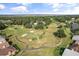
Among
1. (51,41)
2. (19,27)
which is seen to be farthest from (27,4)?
(51,41)

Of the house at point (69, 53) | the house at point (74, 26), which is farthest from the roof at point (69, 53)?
the house at point (74, 26)

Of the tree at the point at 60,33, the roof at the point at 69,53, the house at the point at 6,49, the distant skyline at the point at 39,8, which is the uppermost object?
the distant skyline at the point at 39,8

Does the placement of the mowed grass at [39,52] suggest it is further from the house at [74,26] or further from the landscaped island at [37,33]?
the house at [74,26]

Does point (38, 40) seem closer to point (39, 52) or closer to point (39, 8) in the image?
point (39, 52)

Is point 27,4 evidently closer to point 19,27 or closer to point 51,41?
point 19,27

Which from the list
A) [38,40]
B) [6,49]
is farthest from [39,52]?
[6,49]

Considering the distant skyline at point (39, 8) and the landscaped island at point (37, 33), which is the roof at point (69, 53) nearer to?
the landscaped island at point (37, 33)

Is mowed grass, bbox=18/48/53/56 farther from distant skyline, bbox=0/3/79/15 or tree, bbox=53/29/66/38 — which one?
distant skyline, bbox=0/3/79/15

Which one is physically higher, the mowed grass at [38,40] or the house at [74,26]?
the house at [74,26]
